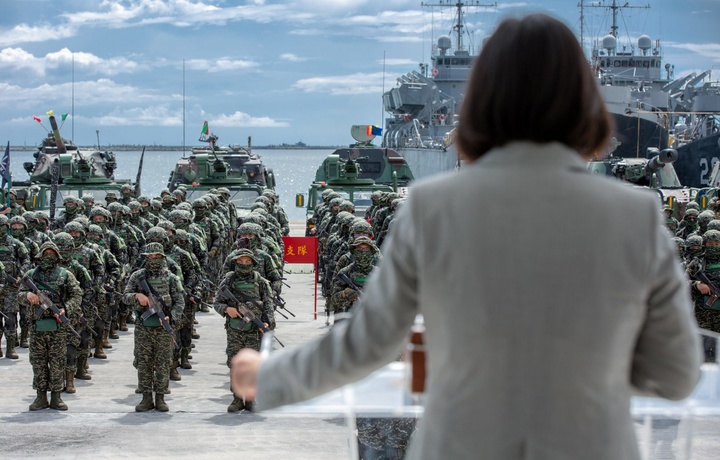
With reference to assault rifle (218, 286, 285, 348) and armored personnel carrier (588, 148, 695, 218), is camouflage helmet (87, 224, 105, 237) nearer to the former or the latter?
assault rifle (218, 286, 285, 348)

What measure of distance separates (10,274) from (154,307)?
12.2ft

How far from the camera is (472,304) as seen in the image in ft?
5.87

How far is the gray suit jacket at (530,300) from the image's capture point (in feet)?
5.81

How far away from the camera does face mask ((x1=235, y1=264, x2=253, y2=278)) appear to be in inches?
416

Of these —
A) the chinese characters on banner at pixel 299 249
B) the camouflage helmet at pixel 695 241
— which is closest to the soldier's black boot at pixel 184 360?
the chinese characters on banner at pixel 299 249

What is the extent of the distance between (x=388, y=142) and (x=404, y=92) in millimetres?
6550

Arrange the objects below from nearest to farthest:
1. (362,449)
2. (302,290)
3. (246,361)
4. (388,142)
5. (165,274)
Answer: (246,361)
(362,449)
(165,274)
(302,290)
(388,142)

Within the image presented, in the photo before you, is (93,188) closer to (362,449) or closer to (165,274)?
(165,274)

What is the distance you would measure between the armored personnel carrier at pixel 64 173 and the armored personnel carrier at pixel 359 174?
432 centimetres

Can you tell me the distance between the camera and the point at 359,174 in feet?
94.7

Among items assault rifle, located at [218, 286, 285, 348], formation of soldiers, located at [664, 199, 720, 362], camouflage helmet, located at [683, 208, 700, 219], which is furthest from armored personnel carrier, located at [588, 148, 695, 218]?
assault rifle, located at [218, 286, 285, 348]

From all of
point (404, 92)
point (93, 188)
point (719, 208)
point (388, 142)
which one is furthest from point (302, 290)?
point (388, 142)

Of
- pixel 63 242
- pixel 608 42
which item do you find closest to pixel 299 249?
pixel 63 242

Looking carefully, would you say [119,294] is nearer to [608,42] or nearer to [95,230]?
[95,230]
